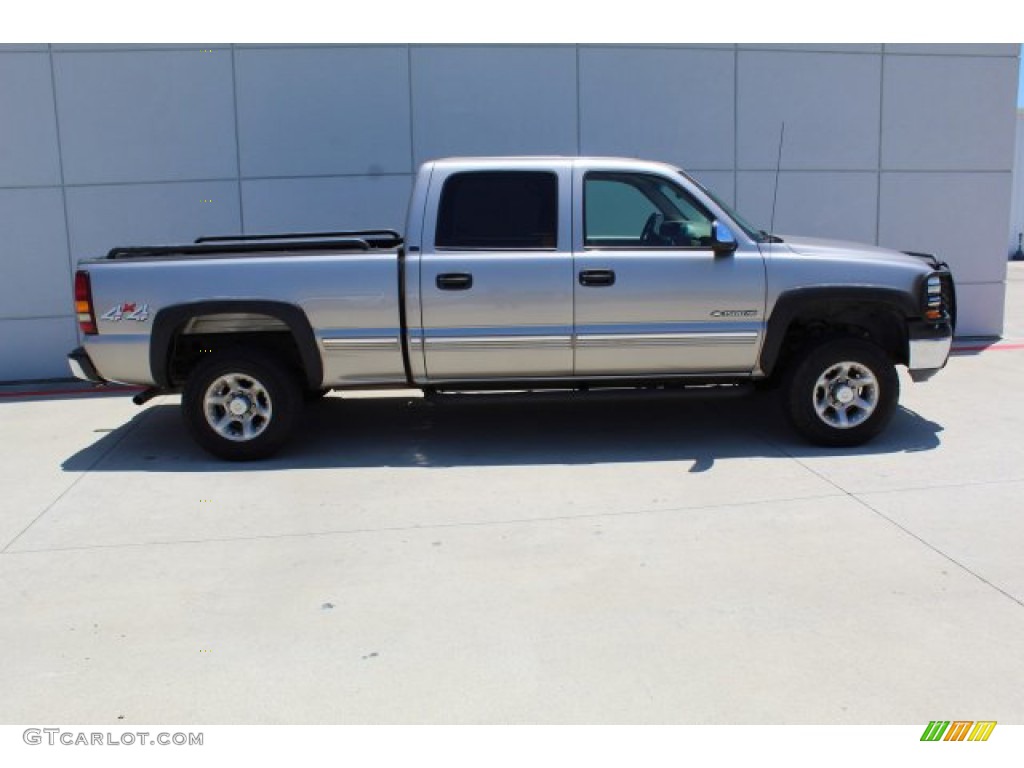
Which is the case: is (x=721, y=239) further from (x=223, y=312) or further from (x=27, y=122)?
(x=27, y=122)

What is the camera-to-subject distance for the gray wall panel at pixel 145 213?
9602mm

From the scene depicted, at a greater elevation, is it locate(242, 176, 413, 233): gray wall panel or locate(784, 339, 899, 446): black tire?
locate(242, 176, 413, 233): gray wall panel

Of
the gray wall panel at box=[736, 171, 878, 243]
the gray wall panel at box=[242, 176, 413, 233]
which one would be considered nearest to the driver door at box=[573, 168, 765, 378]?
the gray wall panel at box=[242, 176, 413, 233]

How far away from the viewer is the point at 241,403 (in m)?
6.50

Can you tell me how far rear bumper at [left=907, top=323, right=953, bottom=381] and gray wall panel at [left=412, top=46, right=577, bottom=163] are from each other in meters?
4.56

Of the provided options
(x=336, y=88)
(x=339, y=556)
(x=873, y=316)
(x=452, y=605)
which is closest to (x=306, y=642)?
(x=452, y=605)

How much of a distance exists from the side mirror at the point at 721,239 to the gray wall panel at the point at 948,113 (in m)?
5.20

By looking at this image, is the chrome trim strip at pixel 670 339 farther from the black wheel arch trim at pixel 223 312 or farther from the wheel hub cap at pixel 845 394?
the black wheel arch trim at pixel 223 312

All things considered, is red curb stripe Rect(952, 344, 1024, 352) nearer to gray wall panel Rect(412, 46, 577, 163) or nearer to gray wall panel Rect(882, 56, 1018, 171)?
gray wall panel Rect(882, 56, 1018, 171)

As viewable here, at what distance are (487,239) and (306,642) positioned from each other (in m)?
3.38

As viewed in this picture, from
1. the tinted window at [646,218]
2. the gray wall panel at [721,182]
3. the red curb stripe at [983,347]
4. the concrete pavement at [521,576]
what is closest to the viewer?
the concrete pavement at [521,576]

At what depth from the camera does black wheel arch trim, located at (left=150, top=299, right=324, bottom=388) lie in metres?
6.29
